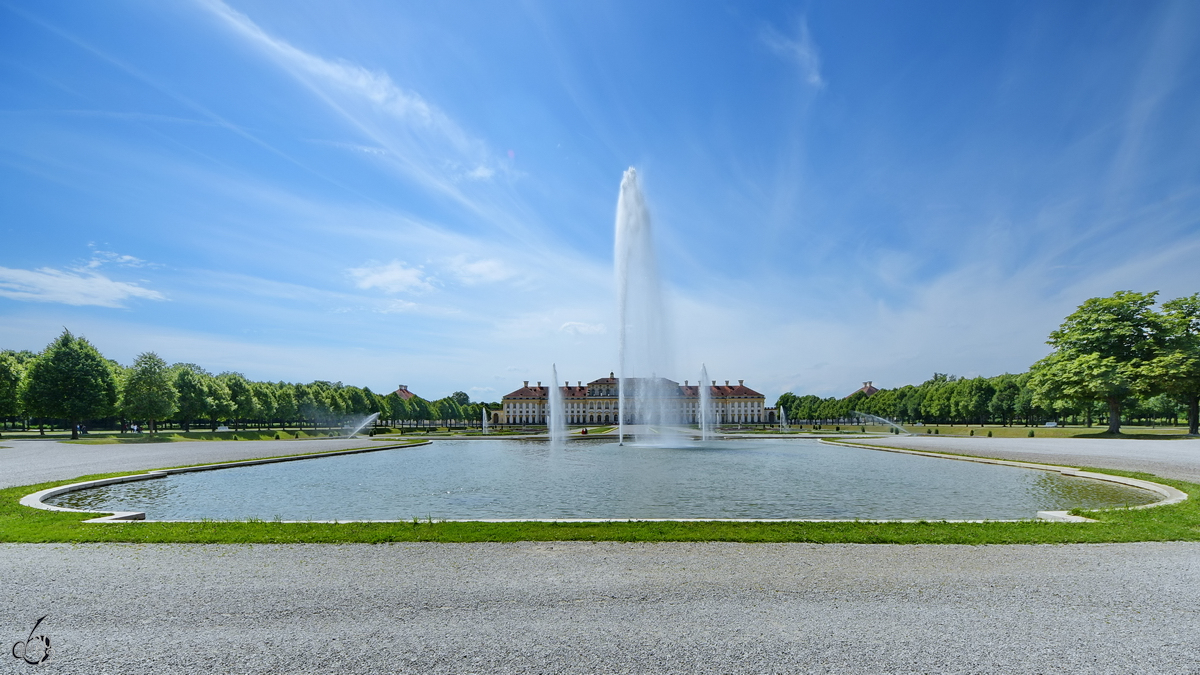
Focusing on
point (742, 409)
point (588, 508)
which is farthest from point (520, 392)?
point (588, 508)

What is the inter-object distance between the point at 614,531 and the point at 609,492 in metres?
7.01

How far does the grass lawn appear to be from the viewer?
32.5 ft

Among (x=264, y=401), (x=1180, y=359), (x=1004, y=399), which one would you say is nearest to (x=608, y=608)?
(x=1180, y=359)

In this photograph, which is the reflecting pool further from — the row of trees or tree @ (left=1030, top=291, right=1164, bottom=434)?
the row of trees

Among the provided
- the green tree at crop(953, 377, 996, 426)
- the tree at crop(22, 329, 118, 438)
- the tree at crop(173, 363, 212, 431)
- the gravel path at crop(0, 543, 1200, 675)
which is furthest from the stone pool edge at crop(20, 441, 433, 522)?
the green tree at crop(953, 377, 996, 426)

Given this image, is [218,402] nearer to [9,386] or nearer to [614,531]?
[9,386]

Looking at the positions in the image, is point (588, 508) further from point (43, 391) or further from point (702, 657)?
point (43, 391)

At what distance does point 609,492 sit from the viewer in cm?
1731

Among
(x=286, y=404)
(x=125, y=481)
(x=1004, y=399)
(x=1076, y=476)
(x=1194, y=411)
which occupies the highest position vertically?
(x=286, y=404)

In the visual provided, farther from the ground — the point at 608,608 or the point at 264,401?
the point at 264,401

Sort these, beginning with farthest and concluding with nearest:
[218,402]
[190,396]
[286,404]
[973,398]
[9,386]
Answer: [973,398], [286,404], [218,402], [190,396], [9,386]

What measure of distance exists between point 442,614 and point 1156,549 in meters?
11.0

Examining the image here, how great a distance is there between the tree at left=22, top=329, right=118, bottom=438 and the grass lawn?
49.8 metres

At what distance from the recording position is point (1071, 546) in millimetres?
9492
